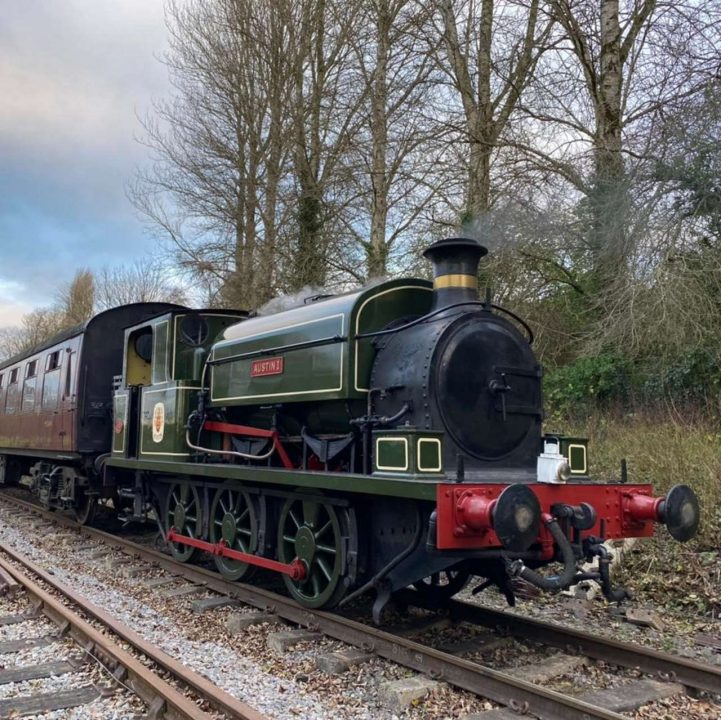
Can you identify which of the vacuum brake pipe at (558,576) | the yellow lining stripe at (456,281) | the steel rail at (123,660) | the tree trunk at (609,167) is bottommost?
the steel rail at (123,660)

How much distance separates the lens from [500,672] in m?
4.13

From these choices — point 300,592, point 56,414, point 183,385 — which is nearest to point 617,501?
point 300,592

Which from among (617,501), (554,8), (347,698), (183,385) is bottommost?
(347,698)

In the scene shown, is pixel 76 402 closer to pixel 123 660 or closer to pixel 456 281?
pixel 123 660

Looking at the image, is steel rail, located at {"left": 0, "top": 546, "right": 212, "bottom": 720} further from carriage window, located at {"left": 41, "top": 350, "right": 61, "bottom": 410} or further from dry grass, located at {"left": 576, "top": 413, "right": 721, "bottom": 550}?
carriage window, located at {"left": 41, "top": 350, "right": 61, "bottom": 410}

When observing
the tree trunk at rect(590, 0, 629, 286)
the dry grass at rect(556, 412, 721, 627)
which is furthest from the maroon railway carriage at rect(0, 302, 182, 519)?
the dry grass at rect(556, 412, 721, 627)

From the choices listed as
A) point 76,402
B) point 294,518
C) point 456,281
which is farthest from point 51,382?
point 456,281

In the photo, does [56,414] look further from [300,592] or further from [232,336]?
[300,592]

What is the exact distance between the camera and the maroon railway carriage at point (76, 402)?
1009cm

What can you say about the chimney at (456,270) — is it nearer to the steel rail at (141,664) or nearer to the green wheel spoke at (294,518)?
the green wheel spoke at (294,518)

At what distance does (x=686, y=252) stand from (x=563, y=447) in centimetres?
480

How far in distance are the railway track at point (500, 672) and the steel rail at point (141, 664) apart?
1.16 metres

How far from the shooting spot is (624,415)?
10.8 metres

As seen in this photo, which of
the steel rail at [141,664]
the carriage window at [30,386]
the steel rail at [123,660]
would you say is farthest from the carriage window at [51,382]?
the steel rail at [123,660]
